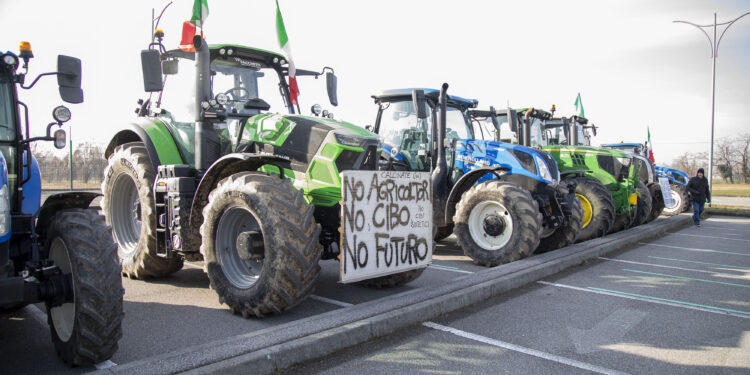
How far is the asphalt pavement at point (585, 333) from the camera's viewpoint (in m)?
3.81

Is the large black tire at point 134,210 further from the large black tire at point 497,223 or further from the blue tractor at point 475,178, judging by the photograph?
the large black tire at point 497,223

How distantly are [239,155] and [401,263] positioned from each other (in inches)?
73.1

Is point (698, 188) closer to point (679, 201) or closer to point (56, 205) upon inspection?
point (679, 201)

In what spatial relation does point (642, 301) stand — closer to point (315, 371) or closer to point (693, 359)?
point (693, 359)

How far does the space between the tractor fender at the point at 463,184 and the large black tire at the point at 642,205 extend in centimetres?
677

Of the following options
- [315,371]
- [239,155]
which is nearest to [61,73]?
[239,155]

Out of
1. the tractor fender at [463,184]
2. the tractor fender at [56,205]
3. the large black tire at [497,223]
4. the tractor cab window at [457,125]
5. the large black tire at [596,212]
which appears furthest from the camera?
the large black tire at [596,212]

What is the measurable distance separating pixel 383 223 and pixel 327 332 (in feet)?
4.31

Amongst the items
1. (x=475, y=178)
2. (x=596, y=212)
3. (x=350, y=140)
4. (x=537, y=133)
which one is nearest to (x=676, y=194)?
(x=537, y=133)

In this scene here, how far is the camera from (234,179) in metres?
4.82

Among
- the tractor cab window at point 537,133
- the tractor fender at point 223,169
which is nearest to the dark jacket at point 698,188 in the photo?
the tractor cab window at point 537,133

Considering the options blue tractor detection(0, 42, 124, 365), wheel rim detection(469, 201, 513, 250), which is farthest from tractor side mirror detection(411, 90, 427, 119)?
blue tractor detection(0, 42, 124, 365)

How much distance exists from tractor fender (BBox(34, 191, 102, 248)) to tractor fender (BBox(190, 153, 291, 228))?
1335 mm

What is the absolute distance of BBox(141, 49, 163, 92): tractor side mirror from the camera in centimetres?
500
